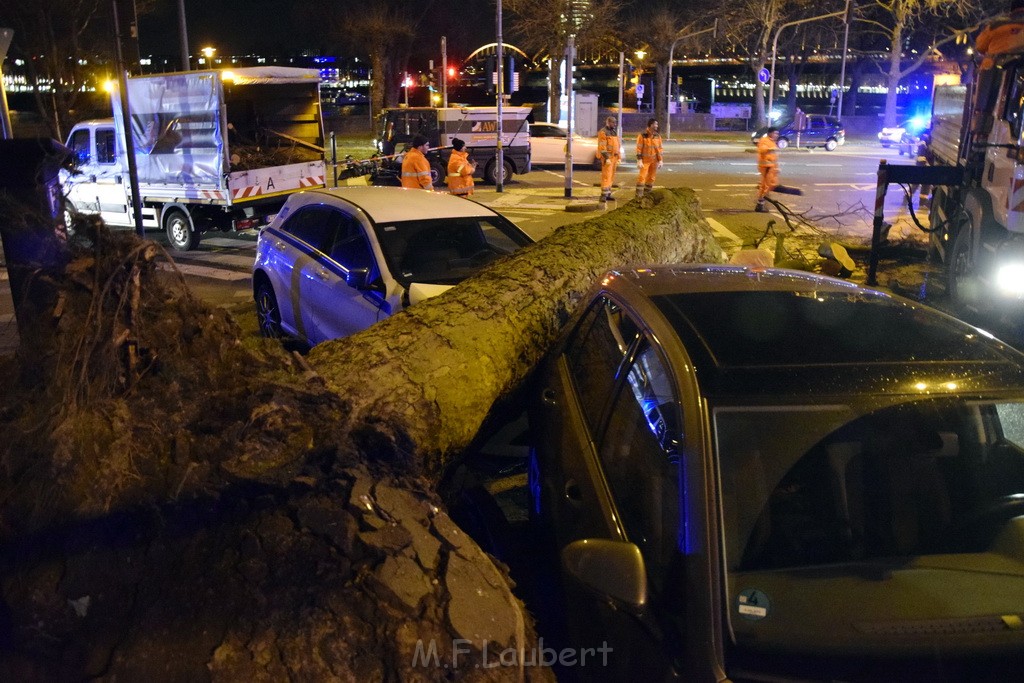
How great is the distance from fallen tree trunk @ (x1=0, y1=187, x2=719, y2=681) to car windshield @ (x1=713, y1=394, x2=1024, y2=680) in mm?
833

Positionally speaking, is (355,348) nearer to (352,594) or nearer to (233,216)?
(352,594)

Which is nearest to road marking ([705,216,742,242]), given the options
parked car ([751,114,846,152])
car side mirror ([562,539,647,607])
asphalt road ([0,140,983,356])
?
asphalt road ([0,140,983,356])

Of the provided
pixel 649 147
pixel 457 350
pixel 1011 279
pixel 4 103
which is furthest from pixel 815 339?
pixel 649 147

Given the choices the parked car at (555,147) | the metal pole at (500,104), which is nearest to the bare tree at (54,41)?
the metal pole at (500,104)

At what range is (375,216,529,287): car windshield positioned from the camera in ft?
21.1

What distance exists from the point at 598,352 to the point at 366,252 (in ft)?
A: 11.3

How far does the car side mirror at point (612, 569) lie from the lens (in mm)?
2291

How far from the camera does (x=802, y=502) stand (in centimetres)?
253

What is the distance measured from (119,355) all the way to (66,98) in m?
32.3

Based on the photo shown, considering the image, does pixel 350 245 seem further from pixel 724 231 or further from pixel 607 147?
pixel 607 147

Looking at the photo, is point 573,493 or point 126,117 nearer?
point 573,493

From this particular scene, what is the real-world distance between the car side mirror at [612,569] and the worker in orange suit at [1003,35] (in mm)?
8664

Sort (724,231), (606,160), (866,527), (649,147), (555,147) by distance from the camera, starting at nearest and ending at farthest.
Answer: (866,527) < (724,231) < (649,147) < (606,160) < (555,147)

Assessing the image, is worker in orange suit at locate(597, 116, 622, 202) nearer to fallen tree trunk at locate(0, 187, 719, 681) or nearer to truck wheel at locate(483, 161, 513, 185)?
truck wheel at locate(483, 161, 513, 185)
